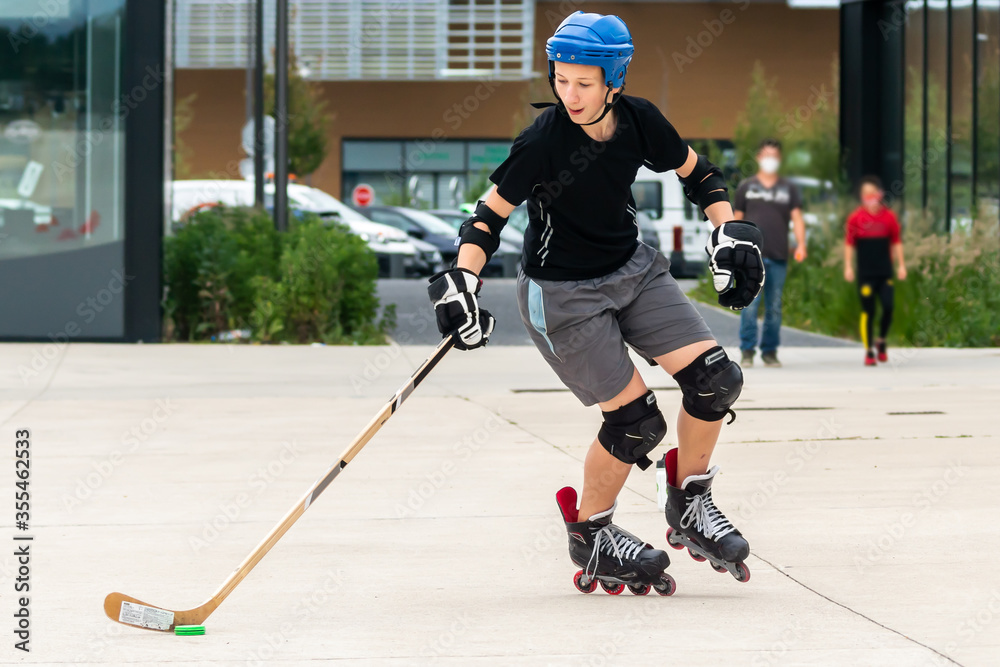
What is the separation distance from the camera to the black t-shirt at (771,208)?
11242mm

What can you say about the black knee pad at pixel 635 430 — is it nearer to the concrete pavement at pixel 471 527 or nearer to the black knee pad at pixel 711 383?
the black knee pad at pixel 711 383

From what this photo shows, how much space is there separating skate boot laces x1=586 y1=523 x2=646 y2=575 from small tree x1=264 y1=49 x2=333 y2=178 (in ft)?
103

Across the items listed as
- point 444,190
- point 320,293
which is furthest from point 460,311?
point 444,190

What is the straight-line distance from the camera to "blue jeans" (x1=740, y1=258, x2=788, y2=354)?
1116cm

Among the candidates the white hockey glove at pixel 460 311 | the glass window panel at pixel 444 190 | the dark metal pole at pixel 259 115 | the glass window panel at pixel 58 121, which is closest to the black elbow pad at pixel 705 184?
the white hockey glove at pixel 460 311

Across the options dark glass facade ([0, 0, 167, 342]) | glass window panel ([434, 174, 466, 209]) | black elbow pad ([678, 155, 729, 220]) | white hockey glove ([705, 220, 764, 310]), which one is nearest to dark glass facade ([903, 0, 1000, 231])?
dark glass facade ([0, 0, 167, 342])

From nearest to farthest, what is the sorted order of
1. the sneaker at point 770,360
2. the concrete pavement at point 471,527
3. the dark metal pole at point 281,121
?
the concrete pavement at point 471,527
the sneaker at point 770,360
the dark metal pole at point 281,121

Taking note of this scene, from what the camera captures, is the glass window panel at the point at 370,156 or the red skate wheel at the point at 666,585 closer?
the red skate wheel at the point at 666,585

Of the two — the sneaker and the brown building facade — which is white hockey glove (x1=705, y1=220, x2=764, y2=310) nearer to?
the sneaker

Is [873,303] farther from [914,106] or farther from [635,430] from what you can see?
[635,430]

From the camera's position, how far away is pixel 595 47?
3900 millimetres

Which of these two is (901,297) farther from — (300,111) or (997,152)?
(300,111)

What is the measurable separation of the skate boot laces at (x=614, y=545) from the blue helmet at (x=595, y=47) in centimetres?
130

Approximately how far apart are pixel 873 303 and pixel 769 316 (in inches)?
38.9
